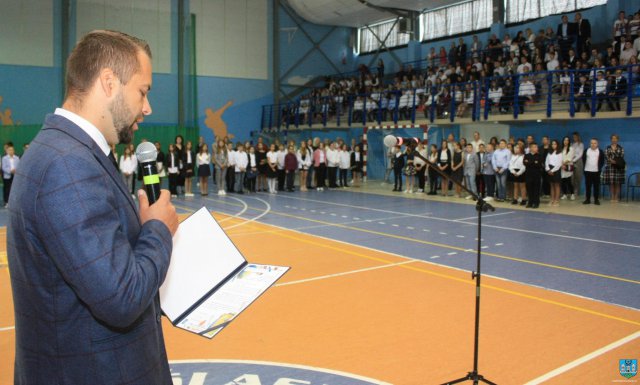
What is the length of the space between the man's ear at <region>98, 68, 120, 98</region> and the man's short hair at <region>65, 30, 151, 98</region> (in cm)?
1

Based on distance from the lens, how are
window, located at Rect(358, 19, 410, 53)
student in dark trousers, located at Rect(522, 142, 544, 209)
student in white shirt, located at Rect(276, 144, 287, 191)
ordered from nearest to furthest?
student in dark trousers, located at Rect(522, 142, 544, 209), student in white shirt, located at Rect(276, 144, 287, 191), window, located at Rect(358, 19, 410, 53)

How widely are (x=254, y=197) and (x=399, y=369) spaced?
14521 millimetres

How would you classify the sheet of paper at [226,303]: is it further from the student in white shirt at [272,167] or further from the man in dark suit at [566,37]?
the man in dark suit at [566,37]

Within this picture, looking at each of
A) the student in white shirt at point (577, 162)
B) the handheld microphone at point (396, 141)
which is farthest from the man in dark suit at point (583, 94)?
the handheld microphone at point (396, 141)

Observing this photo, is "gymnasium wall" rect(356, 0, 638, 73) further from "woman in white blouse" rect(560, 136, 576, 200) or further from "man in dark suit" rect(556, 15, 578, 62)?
"woman in white blouse" rect(560, 136, 576, 200)

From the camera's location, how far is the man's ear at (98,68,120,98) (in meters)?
1.72

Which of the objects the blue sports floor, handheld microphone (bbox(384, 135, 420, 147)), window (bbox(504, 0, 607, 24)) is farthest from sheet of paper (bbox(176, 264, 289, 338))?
window (bbox(504, 0, 607, 24))

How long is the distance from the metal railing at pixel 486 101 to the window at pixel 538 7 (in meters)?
4.06

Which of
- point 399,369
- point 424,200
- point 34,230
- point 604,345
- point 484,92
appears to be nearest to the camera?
point 34,230

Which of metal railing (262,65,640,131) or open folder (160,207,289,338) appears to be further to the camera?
metal railing (262,65,640,131)

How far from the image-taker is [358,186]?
22.8m

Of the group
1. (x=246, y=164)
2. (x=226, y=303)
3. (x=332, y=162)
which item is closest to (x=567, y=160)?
(x=332, y=162)

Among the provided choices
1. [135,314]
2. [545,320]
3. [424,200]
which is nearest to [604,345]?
[545,320]

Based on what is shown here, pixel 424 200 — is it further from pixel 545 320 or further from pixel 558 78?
pixel 545 320
